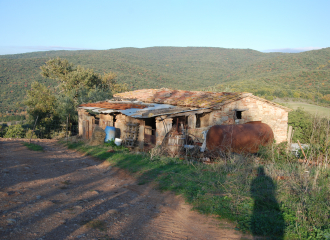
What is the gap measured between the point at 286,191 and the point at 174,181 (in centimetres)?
252

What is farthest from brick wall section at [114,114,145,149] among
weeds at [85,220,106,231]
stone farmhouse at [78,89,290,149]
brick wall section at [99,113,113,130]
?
weeds at [85,220,106,231]

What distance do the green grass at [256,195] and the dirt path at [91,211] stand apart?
32 centimetres

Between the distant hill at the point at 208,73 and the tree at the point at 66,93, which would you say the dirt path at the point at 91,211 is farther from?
the distant hill at the point at 208,73

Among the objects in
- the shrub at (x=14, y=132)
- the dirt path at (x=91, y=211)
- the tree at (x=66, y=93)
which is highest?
the tree at (x=66, y=93)

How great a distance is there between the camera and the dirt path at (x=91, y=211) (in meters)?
3.70

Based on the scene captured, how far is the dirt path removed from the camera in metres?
3.70

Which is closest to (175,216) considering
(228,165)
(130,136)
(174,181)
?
(174,181)

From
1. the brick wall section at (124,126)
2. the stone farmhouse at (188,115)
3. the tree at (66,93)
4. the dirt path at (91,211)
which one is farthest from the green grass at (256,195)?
the tree at (66,93)

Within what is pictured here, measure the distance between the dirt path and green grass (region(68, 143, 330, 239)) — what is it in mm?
320

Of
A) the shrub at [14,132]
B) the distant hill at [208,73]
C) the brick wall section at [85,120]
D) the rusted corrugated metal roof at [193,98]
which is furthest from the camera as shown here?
the distant hill at [208,73]

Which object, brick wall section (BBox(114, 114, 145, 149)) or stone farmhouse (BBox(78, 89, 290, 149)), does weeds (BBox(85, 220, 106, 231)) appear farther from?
brick wall section (BBox(114, 114, 145, 149))

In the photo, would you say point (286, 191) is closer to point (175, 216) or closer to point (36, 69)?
point (175, 216)

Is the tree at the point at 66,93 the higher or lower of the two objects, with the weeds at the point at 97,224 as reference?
higher

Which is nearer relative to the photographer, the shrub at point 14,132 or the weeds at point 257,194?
the weeds at point 257,194
